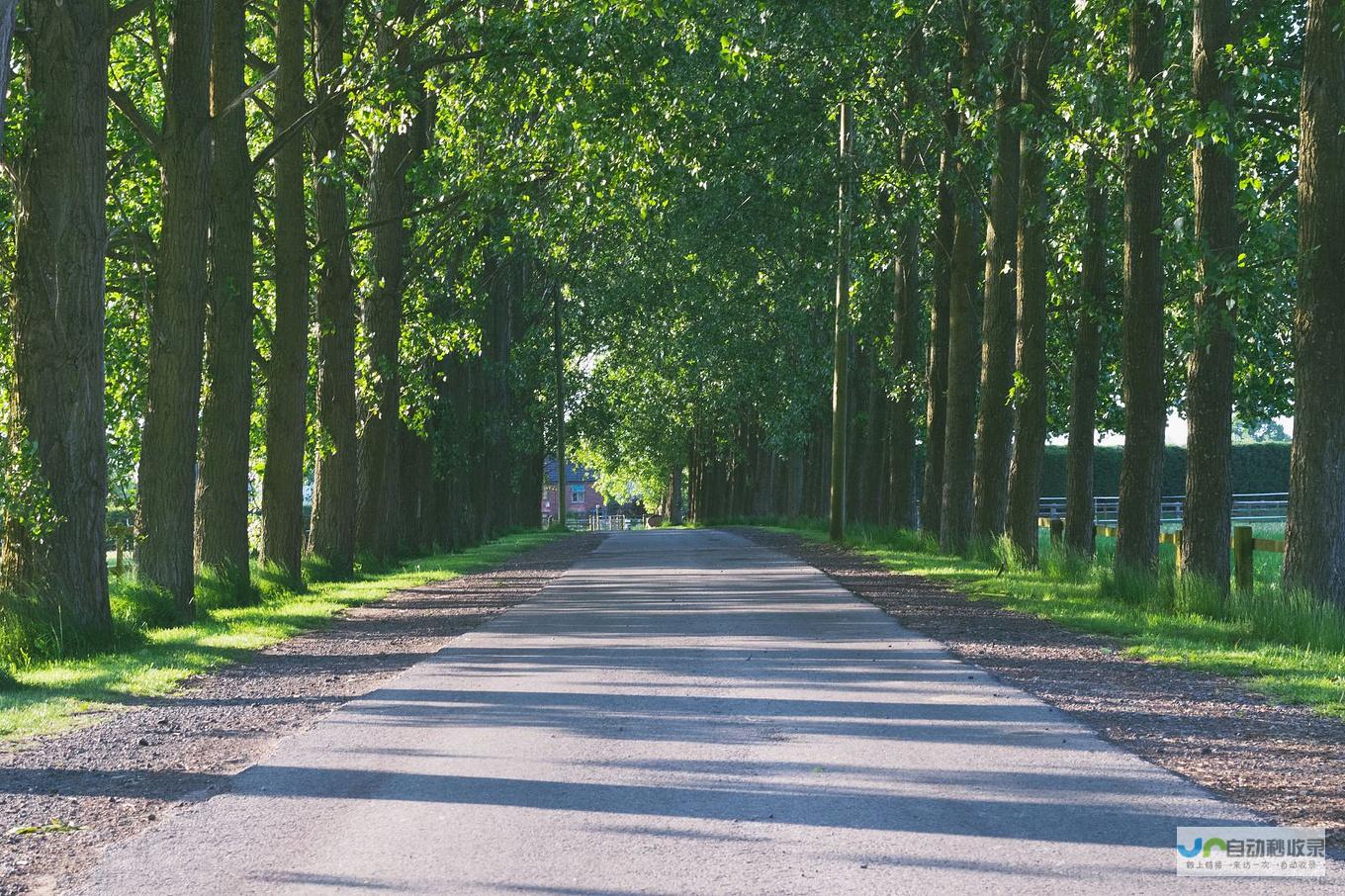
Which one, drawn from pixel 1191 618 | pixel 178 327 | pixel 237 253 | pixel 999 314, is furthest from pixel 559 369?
pixel 1191 618

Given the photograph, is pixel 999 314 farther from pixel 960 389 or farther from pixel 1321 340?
pixel 1321 340

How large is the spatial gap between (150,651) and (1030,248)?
571 inches

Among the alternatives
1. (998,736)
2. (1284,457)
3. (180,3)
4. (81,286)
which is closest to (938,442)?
(180,3)

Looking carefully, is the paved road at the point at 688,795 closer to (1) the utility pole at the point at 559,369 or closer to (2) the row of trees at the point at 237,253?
(2) the row of trees at the point at 237,253

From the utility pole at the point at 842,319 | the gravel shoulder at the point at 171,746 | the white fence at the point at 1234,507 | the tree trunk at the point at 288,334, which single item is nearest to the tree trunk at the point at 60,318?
the gravel shoulder at the point at 171,746

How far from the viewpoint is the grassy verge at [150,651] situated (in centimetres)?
1031

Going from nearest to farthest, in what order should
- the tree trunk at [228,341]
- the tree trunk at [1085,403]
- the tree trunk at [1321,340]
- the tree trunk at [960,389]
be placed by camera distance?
the tree trunk at [1321,340]
the tree trunk at [228,341]
the tree trunk at [1085,403]
the tree trunk at [960,389]

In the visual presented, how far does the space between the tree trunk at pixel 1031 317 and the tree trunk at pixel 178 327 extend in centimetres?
1176

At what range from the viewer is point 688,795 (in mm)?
7273

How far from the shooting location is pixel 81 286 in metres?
13.6

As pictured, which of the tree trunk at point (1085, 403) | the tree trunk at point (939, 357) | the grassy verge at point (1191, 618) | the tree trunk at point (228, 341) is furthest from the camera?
the tree trunk at point (939, 357)

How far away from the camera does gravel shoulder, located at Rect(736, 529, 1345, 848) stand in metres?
7.46

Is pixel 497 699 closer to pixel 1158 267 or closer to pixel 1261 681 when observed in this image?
pixel 1261 681

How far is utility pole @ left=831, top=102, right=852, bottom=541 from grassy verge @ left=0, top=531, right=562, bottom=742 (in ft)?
38.4
